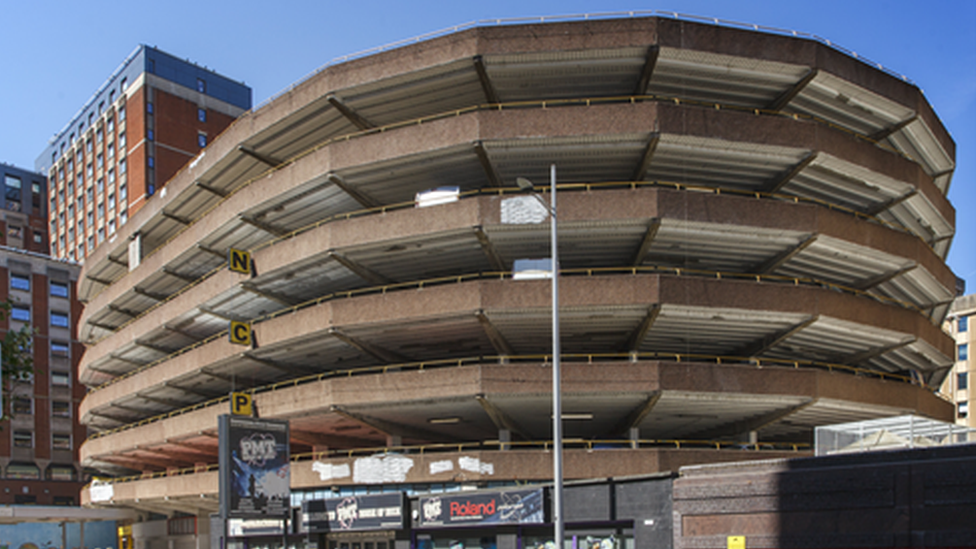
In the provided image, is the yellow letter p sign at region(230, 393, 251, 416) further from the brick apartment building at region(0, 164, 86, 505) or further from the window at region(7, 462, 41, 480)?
the window at region(7, 462, 41, 480)

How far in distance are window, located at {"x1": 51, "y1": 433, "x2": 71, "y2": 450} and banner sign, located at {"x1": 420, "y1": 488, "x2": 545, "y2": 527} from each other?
65281 mm

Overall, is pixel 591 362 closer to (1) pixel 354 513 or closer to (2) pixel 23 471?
(1) pixel 354 513

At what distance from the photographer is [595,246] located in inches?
1329

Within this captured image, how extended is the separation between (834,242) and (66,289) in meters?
76.5

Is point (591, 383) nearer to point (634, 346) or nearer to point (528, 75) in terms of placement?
point (634, 346)

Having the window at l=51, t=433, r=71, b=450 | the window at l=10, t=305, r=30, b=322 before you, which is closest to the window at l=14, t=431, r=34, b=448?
the window at l=51, t=433, r=71, b=450

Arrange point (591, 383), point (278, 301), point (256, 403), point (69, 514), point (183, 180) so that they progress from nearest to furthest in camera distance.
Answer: point (591, 383) → point (256, 403) → point (278, 301) → point (183, 180) → point (69, 514)

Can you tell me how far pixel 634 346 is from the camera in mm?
33031

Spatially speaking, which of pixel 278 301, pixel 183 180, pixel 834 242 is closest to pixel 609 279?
pixel 834 242

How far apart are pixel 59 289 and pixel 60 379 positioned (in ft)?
29.0

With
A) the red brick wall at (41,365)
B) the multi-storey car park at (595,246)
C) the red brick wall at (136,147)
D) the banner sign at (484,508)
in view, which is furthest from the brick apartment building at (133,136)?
the banner sign at (484,508)

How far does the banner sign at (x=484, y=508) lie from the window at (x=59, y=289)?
2708 inches

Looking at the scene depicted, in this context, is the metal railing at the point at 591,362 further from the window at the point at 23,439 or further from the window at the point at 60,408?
the window at the point at 60,408

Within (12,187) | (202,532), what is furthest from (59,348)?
(202,532)
